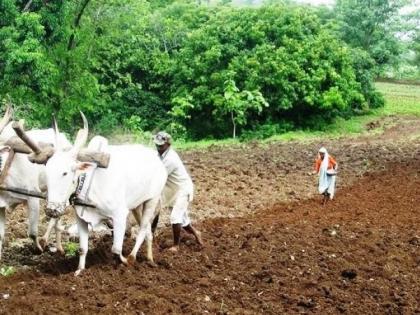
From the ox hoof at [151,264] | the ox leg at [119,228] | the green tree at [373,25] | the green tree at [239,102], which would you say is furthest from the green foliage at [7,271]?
the green tree at [373,25]

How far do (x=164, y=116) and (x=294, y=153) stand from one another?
28.2 feet

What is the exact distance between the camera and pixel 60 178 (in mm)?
6773

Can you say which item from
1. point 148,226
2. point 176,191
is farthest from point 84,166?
point 176,191

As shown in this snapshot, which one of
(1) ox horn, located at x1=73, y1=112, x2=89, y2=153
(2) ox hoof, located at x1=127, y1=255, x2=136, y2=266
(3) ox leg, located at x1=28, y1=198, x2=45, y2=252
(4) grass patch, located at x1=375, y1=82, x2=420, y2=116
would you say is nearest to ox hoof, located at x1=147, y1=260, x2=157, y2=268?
(2) ox hoof, located at x1=127, y1=255, x2=136, y2=266

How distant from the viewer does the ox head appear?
6730 mm

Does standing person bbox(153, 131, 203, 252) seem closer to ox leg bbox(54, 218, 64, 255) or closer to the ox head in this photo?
ox leg bbox(54, 218, 64, 255)

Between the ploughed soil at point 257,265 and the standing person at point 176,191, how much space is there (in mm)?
355

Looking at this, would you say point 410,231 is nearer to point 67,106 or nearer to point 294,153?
point 294,153

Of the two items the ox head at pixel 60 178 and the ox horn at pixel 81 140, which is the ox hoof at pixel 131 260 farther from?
the ox horn at pixel 81 140

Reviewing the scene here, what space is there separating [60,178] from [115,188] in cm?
77

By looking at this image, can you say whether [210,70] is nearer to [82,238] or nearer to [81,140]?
[82,238]

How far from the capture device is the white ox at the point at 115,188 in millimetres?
6787

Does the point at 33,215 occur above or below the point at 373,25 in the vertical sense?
below

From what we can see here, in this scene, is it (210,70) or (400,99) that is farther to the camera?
(400,99)
